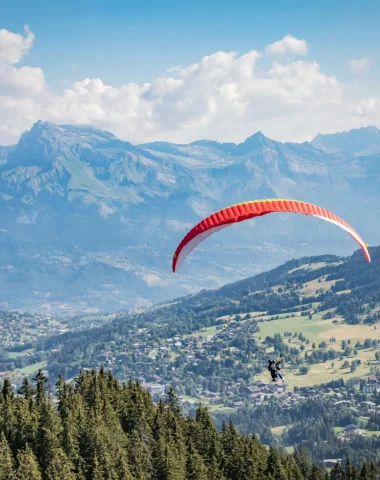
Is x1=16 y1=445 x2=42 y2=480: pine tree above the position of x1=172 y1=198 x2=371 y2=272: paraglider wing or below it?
below

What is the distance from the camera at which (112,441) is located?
66000 mm

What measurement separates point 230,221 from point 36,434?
2719 cm

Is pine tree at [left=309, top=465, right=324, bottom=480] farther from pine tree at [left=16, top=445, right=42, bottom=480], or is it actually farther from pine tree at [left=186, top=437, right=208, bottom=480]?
pine tree at [left=16, top=445, right=42, bottom=480]

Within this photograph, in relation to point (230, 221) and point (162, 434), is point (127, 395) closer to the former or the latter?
point (162, 434)

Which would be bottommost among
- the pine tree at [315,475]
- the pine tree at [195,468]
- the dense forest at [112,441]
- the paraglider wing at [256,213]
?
the pine tree at [315,475]

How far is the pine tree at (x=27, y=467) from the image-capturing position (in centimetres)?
5672

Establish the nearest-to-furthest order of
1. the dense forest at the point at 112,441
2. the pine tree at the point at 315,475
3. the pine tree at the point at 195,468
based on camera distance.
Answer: the dense forest at the point at 112,441, the pine tree at the point at 195,468, the pine tree at the point at 315,475

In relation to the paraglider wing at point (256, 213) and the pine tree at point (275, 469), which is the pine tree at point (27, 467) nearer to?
the paraglider wing at point (256, 213)

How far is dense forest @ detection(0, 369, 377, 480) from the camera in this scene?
62.3 m

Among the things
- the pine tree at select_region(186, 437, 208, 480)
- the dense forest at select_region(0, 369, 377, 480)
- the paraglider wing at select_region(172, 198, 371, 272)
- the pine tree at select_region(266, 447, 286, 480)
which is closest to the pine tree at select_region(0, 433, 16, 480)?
the dense forest at select_region(0, 369, 377, 480)

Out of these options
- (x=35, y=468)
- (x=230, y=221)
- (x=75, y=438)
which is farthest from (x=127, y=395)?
(x=230, y=221)

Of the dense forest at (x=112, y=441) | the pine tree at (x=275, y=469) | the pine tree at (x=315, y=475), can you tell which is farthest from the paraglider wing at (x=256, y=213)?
the pine tree at (x=315, y=475)

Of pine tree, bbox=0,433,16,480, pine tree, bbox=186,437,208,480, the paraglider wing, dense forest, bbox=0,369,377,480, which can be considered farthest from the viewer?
pine tree, bbox=186,437,208,480

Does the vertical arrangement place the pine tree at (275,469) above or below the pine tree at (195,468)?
below
